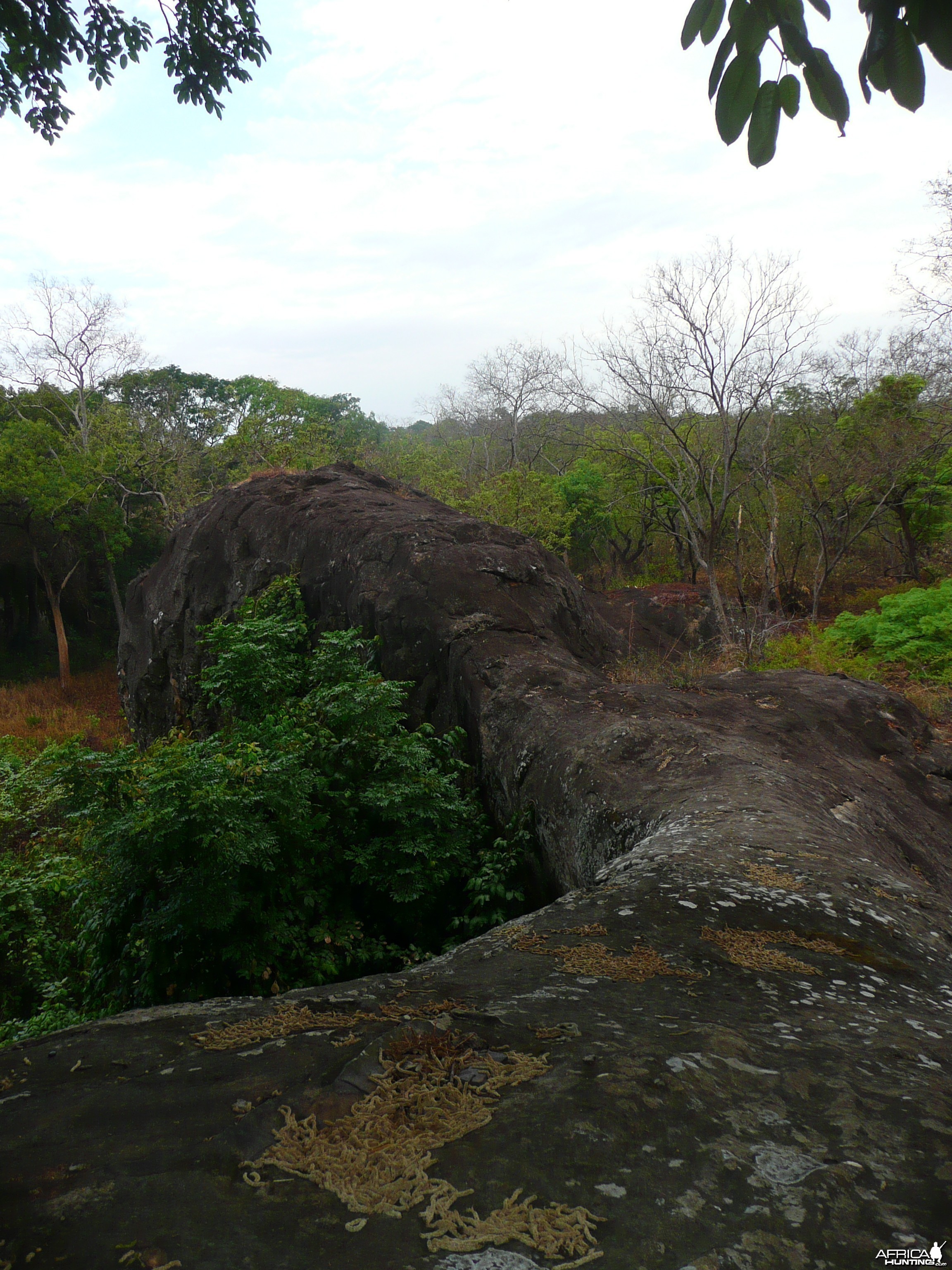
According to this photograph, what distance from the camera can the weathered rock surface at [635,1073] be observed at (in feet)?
4.25

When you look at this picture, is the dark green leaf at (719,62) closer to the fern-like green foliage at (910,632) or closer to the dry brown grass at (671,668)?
the dry brown grass at (671,668)

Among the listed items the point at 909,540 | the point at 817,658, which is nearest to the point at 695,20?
the point at 817,658

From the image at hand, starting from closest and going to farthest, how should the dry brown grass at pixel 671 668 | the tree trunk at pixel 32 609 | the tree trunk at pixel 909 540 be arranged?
the dry brown grass at pixel 671 668 < the tree trunk at pixel 909 540 < the tree trunk at pixel 32 609

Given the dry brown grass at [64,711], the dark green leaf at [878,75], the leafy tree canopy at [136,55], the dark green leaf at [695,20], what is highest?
the leafy tree canopy at [136,55]

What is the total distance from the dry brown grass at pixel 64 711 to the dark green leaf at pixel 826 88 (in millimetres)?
16404

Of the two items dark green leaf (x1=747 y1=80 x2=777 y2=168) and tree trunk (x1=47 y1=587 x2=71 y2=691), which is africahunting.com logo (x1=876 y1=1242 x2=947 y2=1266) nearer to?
dark green leaf (x1=747 y1=80 x2=777 y2=168)

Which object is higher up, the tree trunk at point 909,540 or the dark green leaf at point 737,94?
the dark green leaf at point 737,94

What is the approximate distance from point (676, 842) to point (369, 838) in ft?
7.23

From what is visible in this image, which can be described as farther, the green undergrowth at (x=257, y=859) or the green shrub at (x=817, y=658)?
the green shrub at (x=817, y=658)

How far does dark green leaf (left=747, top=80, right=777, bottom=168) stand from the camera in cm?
179

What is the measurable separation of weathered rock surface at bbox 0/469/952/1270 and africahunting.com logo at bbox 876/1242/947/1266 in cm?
2

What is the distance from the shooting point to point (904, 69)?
1.66 metres

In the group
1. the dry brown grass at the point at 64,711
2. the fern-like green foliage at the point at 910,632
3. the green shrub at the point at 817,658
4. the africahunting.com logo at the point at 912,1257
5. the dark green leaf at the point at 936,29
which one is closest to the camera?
the africahunting.com logo at the point at 912,1257

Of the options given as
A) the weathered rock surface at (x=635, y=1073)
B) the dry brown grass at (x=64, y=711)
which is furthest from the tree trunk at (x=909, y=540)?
the dry brown grass at (x=64, y=711)
